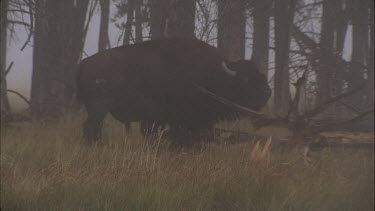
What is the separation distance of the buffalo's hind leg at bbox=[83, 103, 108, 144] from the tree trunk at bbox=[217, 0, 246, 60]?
129 centimetres

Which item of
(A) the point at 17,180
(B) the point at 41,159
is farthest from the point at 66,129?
(A) the point at 17,180

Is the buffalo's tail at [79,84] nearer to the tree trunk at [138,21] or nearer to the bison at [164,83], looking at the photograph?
the bison at [164,83]

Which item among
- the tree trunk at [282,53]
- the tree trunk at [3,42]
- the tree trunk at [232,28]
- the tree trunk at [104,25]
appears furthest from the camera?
the tree trunk at [3,42]

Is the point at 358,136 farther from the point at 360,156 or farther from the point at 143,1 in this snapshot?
the point at 143,1

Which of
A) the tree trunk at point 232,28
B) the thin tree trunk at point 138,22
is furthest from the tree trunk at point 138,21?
the tree trunk at point 232,28

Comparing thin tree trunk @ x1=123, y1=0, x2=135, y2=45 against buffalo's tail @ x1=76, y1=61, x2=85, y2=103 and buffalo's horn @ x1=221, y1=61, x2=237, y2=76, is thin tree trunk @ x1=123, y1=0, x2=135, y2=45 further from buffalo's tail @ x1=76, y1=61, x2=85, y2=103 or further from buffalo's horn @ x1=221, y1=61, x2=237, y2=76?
buffalo's horn @ x1=221, y1=61, x2=237, y2=76

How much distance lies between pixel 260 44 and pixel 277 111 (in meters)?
0.61

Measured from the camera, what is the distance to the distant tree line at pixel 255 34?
13.4ft

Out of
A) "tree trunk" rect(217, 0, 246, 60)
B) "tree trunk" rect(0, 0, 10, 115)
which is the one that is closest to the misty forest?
"tree trunk" rect(217, 0, 246, 60)

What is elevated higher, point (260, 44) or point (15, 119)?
point (260, 44)

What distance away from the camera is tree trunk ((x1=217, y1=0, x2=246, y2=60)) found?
4.04m

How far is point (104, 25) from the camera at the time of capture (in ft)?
15.1

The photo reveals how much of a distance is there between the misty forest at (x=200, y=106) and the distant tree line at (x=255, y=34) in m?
0.01

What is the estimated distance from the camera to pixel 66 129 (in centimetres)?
484
